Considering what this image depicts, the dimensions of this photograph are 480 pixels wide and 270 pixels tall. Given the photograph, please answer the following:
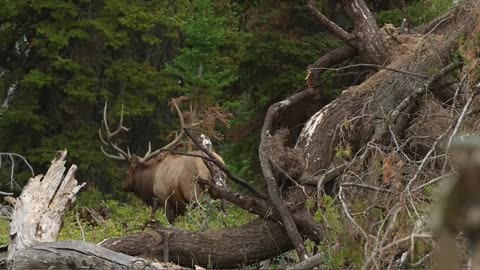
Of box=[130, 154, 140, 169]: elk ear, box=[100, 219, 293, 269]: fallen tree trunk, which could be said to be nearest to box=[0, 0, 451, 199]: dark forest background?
box=[130, 154, 140, 169]: elk ear

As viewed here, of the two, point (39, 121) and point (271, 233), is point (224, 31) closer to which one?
point (39, 121)

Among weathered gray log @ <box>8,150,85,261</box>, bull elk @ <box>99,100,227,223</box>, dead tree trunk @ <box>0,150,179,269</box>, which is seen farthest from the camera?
bull elk @ <box>99,100,227,223</box>

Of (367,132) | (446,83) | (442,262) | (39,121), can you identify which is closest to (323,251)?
(367,132)

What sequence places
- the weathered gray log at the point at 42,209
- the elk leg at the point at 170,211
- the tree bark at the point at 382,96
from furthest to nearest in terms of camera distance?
the elk leg at the point at 170,211
the tree bark at the point at 382,96
the weathered gray log at the point at 42,209

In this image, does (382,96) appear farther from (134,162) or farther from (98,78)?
(98,78)

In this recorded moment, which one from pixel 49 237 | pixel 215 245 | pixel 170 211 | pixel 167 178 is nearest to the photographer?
pixel 49 237

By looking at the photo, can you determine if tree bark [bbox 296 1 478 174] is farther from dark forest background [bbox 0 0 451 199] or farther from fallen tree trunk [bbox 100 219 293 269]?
dark forest background [bbox 0 0 451 199]

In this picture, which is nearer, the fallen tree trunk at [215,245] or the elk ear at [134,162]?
the fallen tree trunk at [215,245]

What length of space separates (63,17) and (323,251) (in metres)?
15.9

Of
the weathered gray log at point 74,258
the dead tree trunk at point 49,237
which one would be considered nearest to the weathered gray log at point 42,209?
the dead tree trunk at point 49,237

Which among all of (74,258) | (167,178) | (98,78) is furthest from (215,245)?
(98,78)

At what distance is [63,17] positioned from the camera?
66.7 ft

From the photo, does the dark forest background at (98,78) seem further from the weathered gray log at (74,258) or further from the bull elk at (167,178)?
the weathered gray log at (74,258)

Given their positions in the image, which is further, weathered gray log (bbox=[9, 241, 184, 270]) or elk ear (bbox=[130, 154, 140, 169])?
elk ear (bbox=[130, 154, 140, 169])
